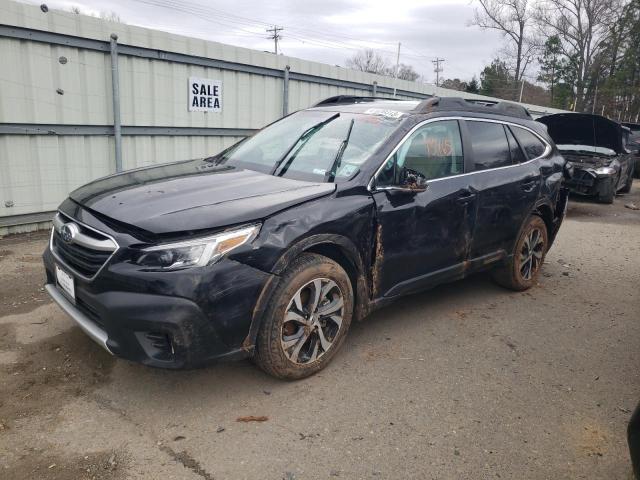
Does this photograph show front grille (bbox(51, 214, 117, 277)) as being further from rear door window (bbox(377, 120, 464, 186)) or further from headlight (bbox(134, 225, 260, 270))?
rear door window (bbox(377, 120, 464, 186))

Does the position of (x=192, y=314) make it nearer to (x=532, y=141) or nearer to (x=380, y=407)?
(x=380, y=407)

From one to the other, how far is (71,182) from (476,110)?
508cm

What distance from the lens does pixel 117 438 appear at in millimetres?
2652

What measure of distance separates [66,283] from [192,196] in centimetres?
93

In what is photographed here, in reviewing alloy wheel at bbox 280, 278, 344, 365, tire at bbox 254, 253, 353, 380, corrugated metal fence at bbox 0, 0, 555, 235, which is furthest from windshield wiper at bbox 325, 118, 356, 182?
corrugated metal fence at bbox 0, 0, 555, 235

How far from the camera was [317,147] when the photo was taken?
3.81 meters

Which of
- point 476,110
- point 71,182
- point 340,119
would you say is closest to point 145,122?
point 71,182

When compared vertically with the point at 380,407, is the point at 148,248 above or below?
above

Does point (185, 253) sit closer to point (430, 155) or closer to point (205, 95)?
point (430, 155)

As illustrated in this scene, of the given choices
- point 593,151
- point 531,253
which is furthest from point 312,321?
point 593,151

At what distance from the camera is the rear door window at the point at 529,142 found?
4.93m

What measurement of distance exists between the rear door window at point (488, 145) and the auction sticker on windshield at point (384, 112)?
80 centimetres

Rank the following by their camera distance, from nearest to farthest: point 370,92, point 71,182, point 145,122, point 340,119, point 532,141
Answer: point 340,119
point 532,141
point 71,182
point 145,122
point 370,92

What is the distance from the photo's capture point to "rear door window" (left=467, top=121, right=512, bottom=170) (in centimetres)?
434
